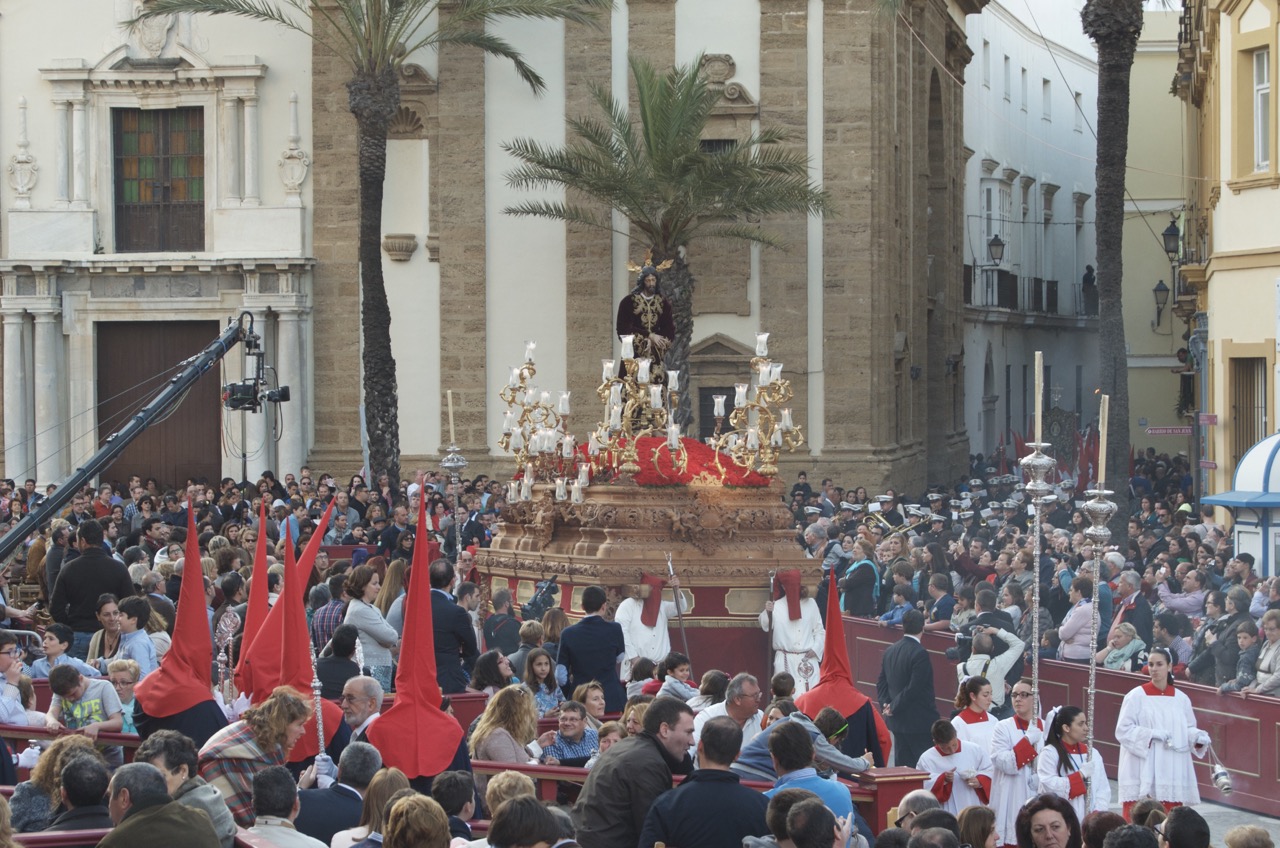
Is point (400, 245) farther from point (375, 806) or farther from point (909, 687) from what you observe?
point (375, 806)

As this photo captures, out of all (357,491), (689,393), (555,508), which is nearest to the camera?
(555,508)

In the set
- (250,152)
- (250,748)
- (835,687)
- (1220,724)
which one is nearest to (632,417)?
(1220,724)

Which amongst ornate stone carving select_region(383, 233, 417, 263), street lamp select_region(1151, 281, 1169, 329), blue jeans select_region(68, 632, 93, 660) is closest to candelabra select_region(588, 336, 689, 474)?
blue jeans select_region(68, 632, 93, 660)

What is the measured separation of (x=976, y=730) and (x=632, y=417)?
8.47m

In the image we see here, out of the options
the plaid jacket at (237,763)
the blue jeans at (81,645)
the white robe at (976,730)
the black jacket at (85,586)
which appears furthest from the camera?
the blue jeans at (81,645)

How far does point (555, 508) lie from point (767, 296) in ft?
48.2

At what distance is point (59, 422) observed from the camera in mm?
33281

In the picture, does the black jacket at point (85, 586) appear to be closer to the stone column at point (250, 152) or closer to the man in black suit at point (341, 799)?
the man in black suit at point (341, 799)

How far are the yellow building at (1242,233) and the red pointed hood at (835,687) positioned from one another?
1435 centimetres

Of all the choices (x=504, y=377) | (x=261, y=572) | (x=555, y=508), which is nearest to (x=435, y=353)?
(x=504, y=377)

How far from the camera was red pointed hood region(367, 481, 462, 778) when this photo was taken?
939cm

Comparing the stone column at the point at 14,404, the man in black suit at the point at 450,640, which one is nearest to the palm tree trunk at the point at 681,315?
the stone column at the point at 14,404

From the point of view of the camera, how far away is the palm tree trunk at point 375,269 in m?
29.8

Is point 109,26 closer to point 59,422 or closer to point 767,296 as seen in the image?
point 59,422
